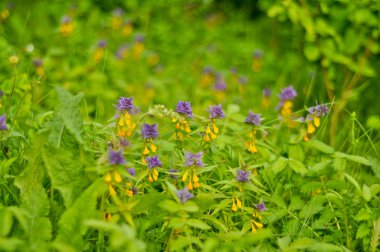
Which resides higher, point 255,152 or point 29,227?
point 29,227

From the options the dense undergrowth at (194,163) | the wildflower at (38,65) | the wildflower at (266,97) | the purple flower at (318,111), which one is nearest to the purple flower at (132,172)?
the dense undergrowth at (194,163)

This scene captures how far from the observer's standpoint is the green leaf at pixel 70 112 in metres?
1.91

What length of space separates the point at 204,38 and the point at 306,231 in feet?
10.7

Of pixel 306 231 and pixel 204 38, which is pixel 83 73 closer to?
pixel 204 38

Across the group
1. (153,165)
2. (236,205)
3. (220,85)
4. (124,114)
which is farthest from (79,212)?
(220,85)

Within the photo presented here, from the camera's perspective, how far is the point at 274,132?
2961mm

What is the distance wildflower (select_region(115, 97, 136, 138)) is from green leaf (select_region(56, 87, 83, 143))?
5.5 inches

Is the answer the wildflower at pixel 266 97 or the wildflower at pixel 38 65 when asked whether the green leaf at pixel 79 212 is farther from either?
the wildflower at pixel 266 97

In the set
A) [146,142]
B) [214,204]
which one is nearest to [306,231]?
[214,204]

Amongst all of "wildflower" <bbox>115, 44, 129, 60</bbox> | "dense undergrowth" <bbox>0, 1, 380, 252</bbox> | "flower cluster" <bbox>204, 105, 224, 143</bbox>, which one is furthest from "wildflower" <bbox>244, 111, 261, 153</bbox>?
"wildflower" <bbox>115, 44, 129, 60</bbox>

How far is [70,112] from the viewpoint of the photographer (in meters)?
1.95

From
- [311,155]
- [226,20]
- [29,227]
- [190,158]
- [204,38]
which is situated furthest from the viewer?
[226,20]

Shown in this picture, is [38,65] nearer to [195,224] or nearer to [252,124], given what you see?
[252,124]

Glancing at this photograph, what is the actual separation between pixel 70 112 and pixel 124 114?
19 centimetres
